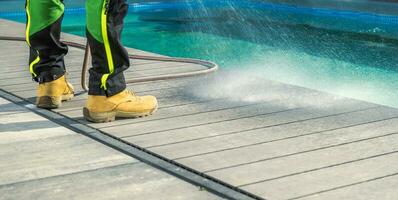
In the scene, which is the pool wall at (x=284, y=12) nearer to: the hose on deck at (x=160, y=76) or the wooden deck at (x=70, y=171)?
the hose on deck at (x=160, y=76)

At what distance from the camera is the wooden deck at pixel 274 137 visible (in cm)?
253

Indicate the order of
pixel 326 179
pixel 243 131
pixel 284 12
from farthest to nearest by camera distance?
pixel 284 12 < pixel 243 131 < pixel 326 179

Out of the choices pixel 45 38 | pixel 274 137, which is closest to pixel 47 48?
pixel 45 38

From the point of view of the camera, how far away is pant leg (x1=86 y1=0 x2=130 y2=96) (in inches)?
129

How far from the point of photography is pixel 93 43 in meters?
3.34

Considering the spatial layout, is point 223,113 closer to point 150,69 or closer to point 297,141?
point 297,141

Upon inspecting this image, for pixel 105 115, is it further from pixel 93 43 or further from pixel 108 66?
pixel 93 43

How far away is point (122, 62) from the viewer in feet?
11.1

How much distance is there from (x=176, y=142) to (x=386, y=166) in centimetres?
87

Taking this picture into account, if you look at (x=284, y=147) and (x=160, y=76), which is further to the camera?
(x=160, y=76)

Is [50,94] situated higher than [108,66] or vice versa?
[108,66]

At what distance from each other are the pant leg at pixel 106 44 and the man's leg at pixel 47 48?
389mm

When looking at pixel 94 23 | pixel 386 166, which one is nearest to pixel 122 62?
pixel 94 23

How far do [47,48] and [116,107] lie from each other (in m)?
0.55
